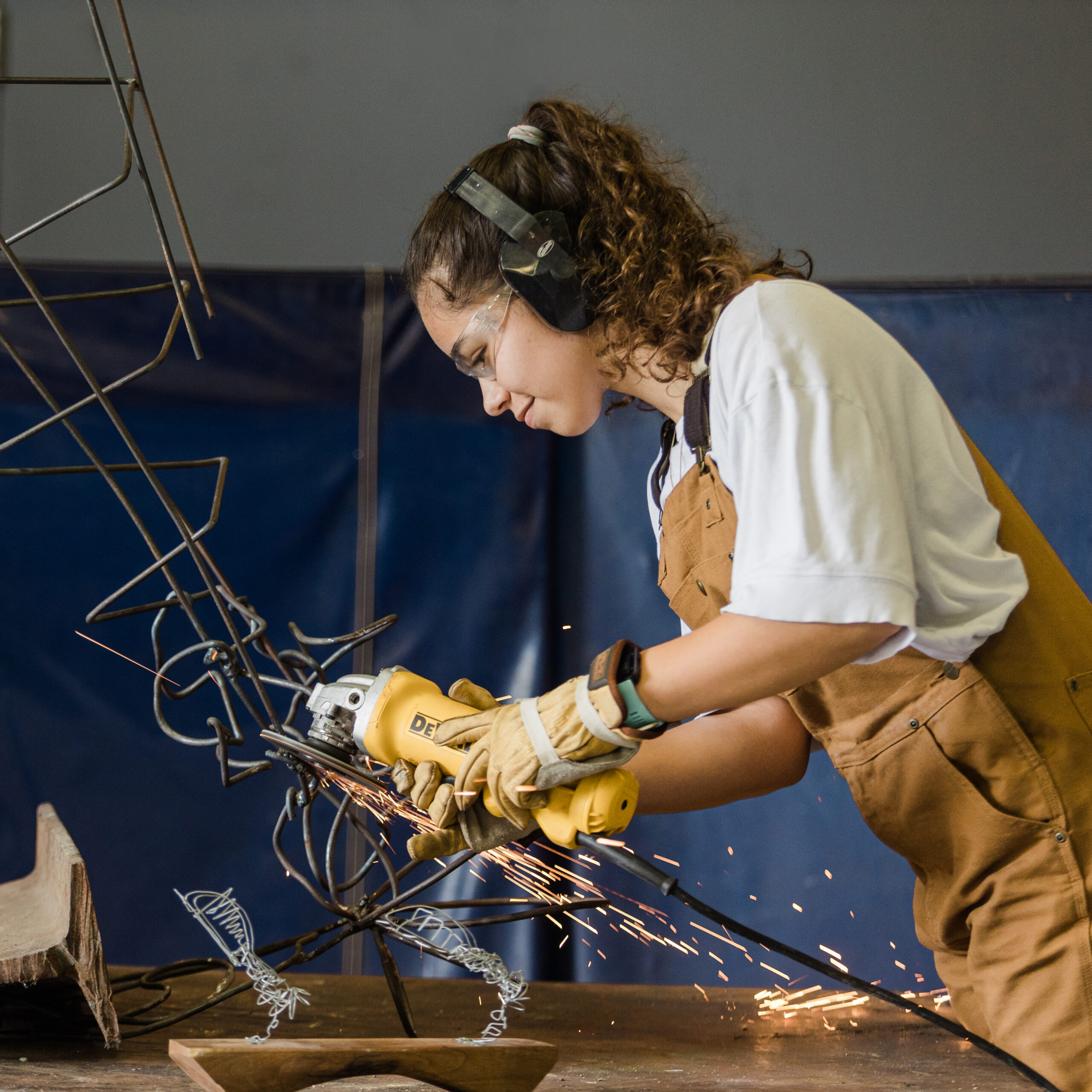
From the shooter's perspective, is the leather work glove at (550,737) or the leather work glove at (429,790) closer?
the leather work glove at (550,737)

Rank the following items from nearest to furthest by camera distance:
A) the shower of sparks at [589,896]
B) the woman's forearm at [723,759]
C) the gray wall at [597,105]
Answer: the woman's forearm at [723,759]
the shower of sparks at [589,896]
the gray wall at [597,105]

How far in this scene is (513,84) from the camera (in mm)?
2947

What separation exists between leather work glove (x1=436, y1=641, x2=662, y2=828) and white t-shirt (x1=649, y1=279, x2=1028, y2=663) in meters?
0.14

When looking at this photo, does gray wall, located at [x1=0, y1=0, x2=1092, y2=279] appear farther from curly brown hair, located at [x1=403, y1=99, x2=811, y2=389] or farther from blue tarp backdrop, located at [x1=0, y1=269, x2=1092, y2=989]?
curly brown hair, located at [x1=403, y1=99, x2=811, y2=389]

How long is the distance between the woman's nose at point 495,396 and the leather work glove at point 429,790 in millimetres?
359

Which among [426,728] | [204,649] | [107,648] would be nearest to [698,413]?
[426,728]

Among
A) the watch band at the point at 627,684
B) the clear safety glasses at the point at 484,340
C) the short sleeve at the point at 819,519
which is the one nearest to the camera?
the short sleeve at the point at 819,519

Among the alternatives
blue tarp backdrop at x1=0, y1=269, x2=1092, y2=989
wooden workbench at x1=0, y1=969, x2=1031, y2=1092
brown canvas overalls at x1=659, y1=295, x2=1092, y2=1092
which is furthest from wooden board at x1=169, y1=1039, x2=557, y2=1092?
blue tarp backdrop at x1=0, y1=269, x2=1092, y2=989

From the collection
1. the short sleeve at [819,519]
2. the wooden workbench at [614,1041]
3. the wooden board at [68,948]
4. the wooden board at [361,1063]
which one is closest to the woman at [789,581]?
the short sleeve at [819,519]

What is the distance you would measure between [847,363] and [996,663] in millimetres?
353

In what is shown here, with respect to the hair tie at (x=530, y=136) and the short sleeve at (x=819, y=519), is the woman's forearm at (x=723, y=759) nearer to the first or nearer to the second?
the short sleeve at (x=819, y=519)

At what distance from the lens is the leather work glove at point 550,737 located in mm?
890

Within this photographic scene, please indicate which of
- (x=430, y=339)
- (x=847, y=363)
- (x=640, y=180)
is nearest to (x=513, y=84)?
(x=430, y=339)

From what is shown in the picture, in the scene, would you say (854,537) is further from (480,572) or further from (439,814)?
(480,572)
